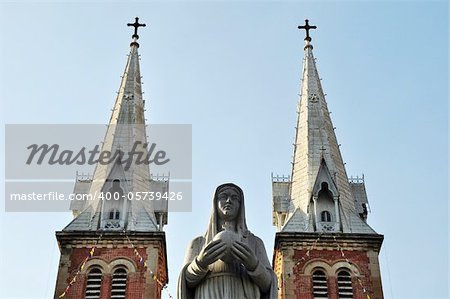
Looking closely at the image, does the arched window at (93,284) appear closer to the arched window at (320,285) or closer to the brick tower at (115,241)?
the brick tower at (115,241)

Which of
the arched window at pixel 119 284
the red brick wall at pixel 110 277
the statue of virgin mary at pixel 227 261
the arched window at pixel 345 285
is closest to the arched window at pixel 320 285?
the arched window at pixel 345 285

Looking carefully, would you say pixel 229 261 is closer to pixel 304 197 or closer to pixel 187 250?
pixel 187 250

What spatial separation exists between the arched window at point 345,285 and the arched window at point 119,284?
7525 millimetres

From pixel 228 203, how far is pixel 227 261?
0.68m

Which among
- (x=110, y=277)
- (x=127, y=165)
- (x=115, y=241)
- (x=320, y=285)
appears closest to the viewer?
(x=110, y=277)

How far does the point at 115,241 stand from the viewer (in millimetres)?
31734

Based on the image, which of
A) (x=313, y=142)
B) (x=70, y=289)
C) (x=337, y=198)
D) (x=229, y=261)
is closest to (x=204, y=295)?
(x=229, y=261)

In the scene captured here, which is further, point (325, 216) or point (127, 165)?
point (127, 165)

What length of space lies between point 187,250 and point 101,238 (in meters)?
23.6

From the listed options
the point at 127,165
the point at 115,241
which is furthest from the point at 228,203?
the point at 127,165

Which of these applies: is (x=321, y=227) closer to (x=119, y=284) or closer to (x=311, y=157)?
(x=311, y=157)

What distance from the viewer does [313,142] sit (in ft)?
121

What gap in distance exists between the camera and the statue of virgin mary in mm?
7959

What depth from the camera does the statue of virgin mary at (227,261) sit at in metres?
7.96
